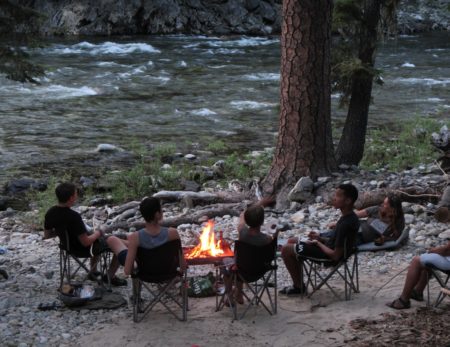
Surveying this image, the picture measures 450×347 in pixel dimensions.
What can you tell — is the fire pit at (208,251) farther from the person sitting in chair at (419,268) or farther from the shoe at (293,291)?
the person sitting in chair at (419,268)

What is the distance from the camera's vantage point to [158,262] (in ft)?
21.3

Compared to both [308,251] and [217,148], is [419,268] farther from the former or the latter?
[217,148]

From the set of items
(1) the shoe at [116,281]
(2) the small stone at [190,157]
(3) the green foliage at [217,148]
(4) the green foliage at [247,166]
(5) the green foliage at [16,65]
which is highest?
(5) the green foliage at [16,65]

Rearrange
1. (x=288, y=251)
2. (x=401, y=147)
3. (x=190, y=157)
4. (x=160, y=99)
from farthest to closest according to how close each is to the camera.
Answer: (x=160, y=99), (x=190, y=157), (x=401, y=147), (x=288, y=251)

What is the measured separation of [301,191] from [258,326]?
4.52m

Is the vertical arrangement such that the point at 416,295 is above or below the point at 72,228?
below

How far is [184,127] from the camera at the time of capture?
1941 centimetres

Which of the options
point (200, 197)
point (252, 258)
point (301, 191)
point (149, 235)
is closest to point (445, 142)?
point (301, 191)

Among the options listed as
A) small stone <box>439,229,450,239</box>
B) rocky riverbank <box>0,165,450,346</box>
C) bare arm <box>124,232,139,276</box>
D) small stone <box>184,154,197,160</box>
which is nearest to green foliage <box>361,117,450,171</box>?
rocky riverbank <box>0,165,450,346</box>

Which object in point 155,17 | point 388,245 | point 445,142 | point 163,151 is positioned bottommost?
point 163,151

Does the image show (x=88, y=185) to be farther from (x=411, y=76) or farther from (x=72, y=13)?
(x=72, y=13)

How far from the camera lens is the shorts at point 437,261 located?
6453 millimetres

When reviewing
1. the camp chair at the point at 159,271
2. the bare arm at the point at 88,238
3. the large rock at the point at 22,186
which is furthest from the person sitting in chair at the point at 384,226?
the large rock at the point at 22,186

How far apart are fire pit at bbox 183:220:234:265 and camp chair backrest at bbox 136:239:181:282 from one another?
41 cm
